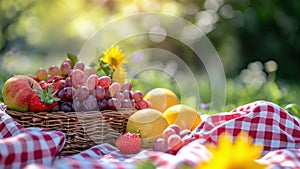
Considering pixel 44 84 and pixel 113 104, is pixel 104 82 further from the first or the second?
pixel 44 84

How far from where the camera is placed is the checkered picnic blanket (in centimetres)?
128

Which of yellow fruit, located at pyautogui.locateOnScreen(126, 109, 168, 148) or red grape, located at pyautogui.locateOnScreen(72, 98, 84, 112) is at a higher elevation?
red grape, located at pyautogui.locateOnScreen(72, 98, 84, 112)

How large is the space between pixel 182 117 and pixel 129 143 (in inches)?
10.2

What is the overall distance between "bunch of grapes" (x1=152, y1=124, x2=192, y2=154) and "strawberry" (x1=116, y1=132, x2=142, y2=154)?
5cm

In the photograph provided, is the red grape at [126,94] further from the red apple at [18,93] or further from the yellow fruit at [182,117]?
the red apple at [18,93]

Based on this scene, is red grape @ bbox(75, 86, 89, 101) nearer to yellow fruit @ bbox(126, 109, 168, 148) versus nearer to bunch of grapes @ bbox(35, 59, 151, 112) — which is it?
bunch of grapes @ bbox(35, 59, 151, 112)

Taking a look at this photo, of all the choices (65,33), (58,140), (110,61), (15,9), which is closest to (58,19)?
(65,33)

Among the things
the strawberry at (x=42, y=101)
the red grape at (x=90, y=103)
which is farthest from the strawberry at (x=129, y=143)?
the strawberry at (x=42, y=101)

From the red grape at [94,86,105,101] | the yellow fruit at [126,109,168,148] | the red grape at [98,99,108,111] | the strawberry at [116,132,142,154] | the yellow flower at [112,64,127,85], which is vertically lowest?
the strawberry at [116,132,142,154]

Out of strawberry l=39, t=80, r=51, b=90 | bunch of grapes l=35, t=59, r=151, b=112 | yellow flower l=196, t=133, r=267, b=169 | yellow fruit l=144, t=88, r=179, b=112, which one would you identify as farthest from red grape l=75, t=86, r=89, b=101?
yellow flower l=196, t=133, r=267, b=169

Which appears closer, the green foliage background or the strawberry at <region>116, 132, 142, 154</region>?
the strawberry at <region>116, 132, 142, 154</region>

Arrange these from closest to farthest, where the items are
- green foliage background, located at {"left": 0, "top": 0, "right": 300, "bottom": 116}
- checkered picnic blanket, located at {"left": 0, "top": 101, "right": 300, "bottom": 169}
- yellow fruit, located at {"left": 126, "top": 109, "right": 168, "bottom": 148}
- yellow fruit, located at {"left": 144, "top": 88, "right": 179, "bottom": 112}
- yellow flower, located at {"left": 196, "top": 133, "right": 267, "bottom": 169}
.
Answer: yellow flower, located at {"left": 196, "top": 133, "right": 267, "bottom": 169} → checkered picnic blanket, located at {"left": 0, "top": 101, "right": 300, "bottom": 169} → yellow fruit, located at {"left": 126, "top": 109, "right": 168, "bottom": 148} → yellow fruit, located at {"left": 144, "top": 88, "right": 179, "bottom": 112} → green foliage background, located at {"left": 0, "top": 0, "right": 300, "bottom": 116}

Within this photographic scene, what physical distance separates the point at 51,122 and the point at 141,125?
0.29 m

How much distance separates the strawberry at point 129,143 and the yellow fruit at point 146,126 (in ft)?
0.20
